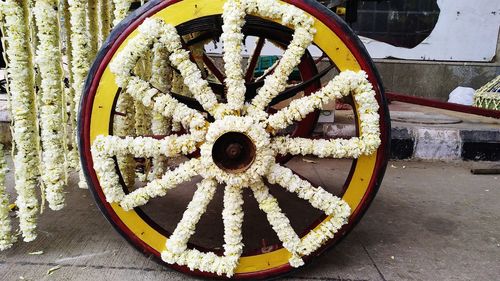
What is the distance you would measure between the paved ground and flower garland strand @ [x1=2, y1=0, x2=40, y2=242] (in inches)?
6.5

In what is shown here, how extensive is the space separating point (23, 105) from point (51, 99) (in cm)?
10

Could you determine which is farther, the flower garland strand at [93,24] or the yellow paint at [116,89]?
the flower garland strand at [93,24]

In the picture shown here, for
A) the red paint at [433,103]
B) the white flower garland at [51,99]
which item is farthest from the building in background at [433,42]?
the white flower garland at [51,99]

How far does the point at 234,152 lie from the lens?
4.73ft

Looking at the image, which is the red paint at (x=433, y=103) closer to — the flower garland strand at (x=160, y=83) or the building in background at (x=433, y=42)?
the flower garland strand at (x=160, y=83)

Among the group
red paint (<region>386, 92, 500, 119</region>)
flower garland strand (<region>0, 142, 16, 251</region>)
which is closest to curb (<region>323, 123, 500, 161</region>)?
red paint (<region>386, 92, 500, 119</region>)

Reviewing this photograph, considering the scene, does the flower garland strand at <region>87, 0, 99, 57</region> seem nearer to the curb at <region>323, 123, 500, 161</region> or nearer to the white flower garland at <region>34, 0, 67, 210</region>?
the white flower garland at <region>34, 0, 67, 210</region>

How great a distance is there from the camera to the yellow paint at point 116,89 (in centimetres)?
141

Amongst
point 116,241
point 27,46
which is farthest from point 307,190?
point 27,46

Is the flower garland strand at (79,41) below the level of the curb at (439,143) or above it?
above

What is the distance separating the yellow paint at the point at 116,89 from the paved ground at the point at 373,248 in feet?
0.57

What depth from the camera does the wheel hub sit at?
4.72 feet

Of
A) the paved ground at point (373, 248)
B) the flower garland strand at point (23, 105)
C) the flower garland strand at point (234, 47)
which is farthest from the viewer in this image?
the paved ground at point (373, 248)

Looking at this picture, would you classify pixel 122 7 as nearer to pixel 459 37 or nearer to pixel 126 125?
pixel 126 125
